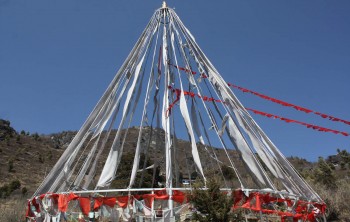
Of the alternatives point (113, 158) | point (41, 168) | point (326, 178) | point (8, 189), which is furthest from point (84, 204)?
point (41, 168)

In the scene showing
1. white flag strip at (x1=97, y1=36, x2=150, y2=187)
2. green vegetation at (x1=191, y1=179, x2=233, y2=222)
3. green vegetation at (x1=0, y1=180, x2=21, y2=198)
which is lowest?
green vegetation at (x1=191, y1=179, x2=233, y2=222)

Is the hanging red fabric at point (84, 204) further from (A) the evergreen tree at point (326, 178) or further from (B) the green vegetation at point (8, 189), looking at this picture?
(B) the green vegetation at point (8, 189)

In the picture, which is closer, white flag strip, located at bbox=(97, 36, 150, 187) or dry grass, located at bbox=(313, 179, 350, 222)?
white flag strip, located at bbox=(97, 36, 150, 187)

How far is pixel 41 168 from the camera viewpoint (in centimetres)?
4397

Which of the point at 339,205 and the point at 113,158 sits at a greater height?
the point at 113,158

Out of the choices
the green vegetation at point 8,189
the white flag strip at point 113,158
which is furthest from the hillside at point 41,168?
the white flag strip at point 113,158

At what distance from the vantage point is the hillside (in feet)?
64.6

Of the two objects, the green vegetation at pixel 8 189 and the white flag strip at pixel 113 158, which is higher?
the green vegetation at pixel 8 189

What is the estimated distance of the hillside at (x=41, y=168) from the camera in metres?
19.7

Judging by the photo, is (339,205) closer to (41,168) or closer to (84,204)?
(84,204)

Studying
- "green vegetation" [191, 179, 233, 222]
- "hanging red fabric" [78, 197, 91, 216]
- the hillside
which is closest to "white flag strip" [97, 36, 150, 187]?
"hanging red fabric" [78, 197, 91, 216]

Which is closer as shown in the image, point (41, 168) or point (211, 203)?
point (211, 203)

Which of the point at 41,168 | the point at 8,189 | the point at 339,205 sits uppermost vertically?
the point at 41,168

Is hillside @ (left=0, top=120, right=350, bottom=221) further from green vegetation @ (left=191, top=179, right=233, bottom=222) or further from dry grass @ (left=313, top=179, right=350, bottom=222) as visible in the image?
green vegetation @ (left=191, top=179, right=233, bottom=222)
